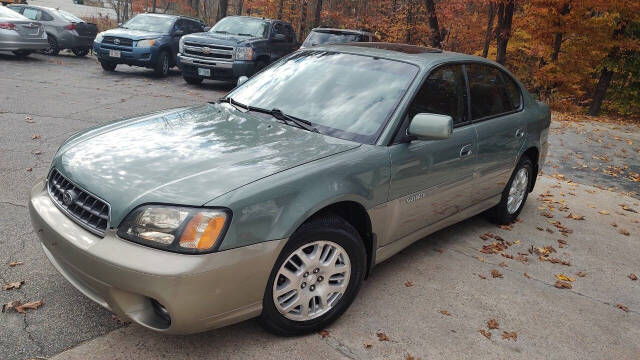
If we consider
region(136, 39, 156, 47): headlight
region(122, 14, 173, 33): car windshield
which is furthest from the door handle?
region(122, 14, 173, 33): car windshield

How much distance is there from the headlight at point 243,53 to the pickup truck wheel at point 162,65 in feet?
8.34

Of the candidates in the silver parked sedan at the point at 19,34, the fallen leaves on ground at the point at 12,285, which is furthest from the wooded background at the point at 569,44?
the fallen leaves on ground at the point at 12,285

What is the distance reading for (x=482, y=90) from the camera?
4508 mm

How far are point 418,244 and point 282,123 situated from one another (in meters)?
1.77

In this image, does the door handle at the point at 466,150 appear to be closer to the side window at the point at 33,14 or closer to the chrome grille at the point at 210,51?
the chrome grille at the point at 210,51

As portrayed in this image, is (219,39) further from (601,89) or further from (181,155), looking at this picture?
(601,89)

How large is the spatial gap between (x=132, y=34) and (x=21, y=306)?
1180 cm

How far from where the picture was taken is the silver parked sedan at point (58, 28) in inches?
635

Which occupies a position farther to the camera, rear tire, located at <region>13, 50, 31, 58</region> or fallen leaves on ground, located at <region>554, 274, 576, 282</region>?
rear tire, located at <region>13, 50, 31, 58</region>

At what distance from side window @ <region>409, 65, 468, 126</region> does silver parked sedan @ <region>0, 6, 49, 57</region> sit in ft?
44.4

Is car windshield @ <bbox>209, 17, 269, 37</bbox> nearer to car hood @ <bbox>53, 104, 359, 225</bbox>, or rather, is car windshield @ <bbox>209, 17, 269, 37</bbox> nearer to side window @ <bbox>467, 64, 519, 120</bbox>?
side window @ <bbox>467, 64, 519, 120</bbox>

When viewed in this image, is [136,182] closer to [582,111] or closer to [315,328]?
[315,328]

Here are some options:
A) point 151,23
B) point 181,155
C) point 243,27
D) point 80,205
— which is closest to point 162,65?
point 151,23

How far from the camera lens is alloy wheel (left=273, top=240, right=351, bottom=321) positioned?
286 cm
